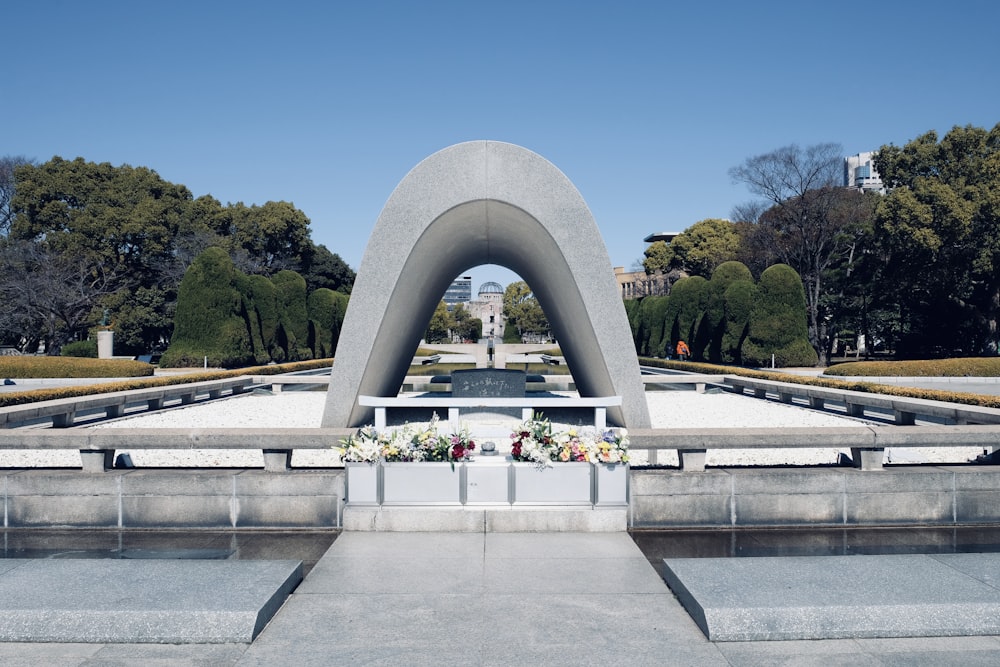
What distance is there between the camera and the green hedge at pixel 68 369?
25109 mm

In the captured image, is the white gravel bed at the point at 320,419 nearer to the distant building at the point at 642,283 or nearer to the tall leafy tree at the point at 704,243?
the distant building at the point at 642,283

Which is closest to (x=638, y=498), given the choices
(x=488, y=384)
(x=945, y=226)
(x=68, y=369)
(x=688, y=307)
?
(x=488, y=384)

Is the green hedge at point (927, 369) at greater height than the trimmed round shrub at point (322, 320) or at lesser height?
lesser

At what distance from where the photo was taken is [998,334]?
3453 centimetres

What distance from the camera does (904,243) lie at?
31.1 metres

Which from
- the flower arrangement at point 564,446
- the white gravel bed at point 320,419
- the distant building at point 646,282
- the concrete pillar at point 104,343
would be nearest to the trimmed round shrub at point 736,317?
the white gravel bed at point 320,419

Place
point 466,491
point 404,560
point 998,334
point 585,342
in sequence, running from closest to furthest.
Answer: point 404,560
point 466,491
point 585,342
point 998,334

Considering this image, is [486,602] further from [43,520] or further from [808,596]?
[43,520]

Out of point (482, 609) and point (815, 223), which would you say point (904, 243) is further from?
point (482, 609)

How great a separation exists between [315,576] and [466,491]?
1791mm

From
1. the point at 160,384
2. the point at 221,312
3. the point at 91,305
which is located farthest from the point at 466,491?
the point at 91,305

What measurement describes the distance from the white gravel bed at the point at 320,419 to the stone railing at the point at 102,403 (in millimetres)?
457

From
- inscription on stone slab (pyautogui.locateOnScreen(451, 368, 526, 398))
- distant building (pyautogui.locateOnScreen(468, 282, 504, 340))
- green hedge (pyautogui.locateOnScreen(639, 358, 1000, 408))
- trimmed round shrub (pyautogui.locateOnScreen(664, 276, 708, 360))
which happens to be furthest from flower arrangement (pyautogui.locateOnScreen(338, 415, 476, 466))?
distant building (pyautogui.locateOnScreen(468, 282, 504, 340))

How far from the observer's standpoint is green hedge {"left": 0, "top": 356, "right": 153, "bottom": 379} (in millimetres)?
25109
